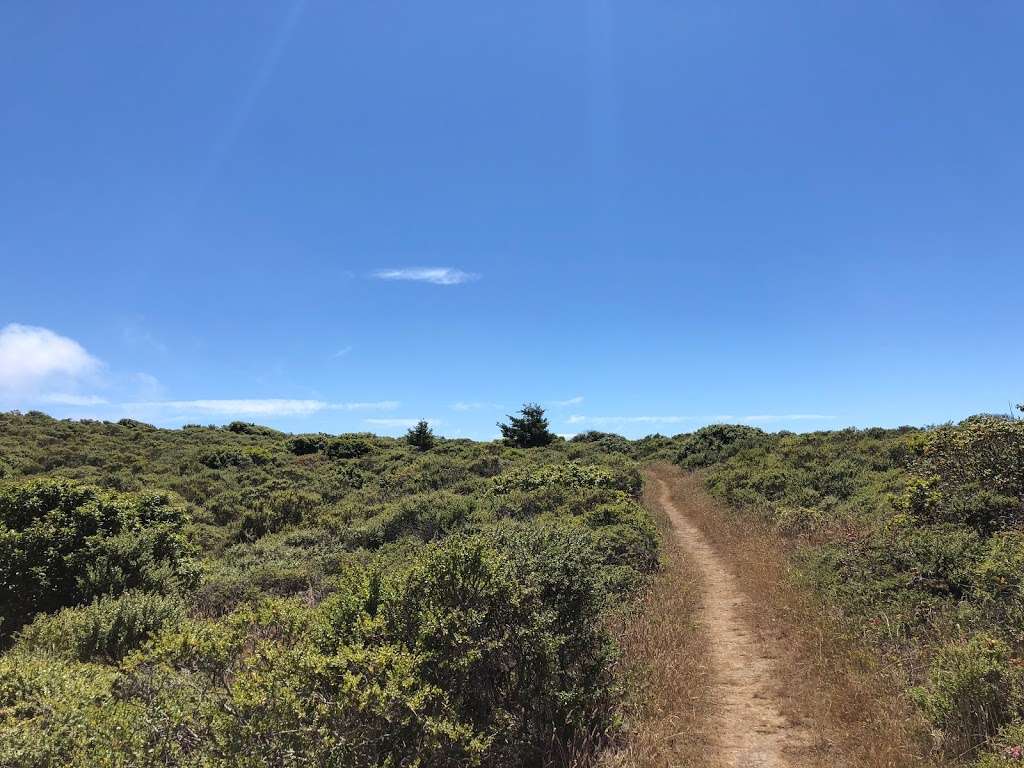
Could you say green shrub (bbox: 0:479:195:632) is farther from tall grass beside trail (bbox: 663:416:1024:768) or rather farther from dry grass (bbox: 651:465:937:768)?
tall grass beside trail (bbox: 663:416:1024:768)

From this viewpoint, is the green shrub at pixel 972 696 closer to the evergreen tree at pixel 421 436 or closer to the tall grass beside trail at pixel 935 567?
the tall grass beside trail at pixel 935 567

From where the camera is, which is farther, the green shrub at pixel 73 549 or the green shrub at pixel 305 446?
the green shrub at pixel 305 446

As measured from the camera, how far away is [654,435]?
2162 inches

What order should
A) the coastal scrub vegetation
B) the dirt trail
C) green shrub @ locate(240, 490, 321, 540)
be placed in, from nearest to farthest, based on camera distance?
the coastal scrub vegetation → the dirt trail → green shrub @ locate(240, 490, 321, 540)

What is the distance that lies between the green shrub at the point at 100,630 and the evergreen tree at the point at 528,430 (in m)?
37.4

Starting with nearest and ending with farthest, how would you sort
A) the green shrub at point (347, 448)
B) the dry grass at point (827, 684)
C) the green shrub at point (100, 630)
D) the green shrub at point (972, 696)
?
1. the green shrub at point (972, 696)
2. the dry grass at point (827, 684)
3. the green shrub at point (100, 630)
4. the green shrub at point (347, 448)

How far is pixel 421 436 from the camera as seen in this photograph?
4053 cm

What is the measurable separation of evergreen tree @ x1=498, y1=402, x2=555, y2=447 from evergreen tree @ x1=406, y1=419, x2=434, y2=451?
7.02 meters

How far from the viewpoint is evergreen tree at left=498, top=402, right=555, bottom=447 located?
147 ft

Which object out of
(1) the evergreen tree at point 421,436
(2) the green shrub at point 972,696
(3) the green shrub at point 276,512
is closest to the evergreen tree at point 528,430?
(1) the evergreen tree at point 421,436

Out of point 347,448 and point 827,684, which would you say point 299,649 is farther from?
point 347,448

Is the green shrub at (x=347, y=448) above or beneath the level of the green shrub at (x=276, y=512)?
above

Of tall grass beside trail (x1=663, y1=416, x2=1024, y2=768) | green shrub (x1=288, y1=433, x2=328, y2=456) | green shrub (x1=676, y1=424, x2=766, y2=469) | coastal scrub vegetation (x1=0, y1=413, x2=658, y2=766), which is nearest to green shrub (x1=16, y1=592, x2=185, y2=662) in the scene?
coastal scrub vegetation (x1=0, y1=413, x2=658, y2=766)

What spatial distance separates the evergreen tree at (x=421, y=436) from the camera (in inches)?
1587
